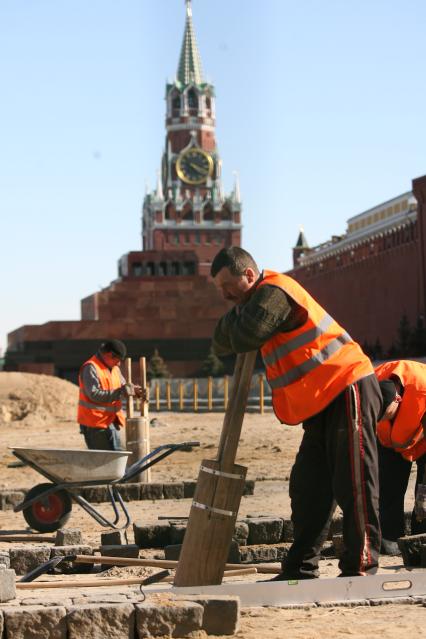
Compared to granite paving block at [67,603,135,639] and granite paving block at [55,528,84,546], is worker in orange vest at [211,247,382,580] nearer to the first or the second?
granite paving block at [67,603,135,639]

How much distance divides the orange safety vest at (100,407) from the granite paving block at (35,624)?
602cm

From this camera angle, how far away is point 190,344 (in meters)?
55.6

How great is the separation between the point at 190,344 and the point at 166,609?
167 feet

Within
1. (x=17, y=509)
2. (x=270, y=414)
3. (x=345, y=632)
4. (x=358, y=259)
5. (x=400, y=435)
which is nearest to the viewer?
(x=345, y=632)

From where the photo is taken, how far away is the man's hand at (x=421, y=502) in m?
6.52

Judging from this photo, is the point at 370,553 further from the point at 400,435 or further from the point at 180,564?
the point at 400,435

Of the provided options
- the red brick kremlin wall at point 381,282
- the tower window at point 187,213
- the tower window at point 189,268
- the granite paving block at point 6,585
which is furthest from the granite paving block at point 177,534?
the tower window at point 187,213

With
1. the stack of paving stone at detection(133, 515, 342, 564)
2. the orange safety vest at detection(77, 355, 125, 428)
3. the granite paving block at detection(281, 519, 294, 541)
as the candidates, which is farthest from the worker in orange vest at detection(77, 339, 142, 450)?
the granite paving block at detection(281, 519, 294, 541)

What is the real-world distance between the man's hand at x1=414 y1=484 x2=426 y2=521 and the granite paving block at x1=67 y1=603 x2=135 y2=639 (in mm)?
2284

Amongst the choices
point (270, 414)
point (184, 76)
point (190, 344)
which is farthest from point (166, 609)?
point (184, 76)

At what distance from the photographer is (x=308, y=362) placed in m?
5.39

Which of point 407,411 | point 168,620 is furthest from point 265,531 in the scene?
point 168,620

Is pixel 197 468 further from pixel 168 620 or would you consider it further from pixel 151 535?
pixel 168 620

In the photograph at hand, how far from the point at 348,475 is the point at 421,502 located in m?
1.34
